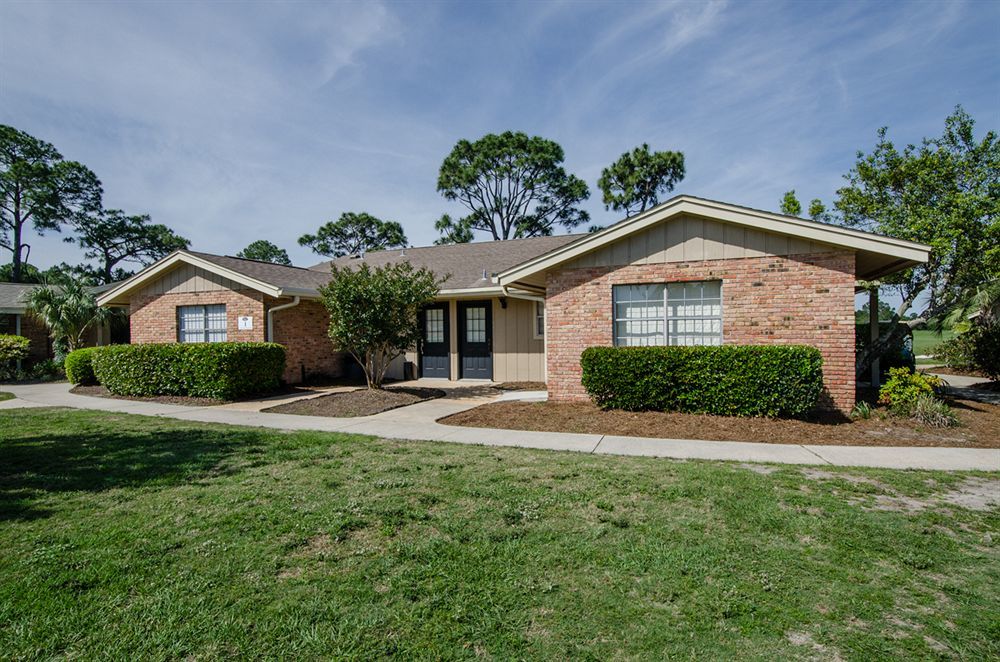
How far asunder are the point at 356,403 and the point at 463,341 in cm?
507

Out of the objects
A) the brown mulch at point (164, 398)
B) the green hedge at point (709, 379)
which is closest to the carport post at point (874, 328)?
the green hedge at point (709, 379)

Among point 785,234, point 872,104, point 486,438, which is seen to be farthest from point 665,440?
point 872,104

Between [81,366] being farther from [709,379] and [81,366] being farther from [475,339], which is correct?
[709,379]

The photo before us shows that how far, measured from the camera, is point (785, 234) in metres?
8.47

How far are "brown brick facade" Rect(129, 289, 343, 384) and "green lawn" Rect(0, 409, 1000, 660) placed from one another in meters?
8.16

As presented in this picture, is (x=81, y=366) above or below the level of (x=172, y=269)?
below

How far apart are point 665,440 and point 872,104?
11804 mm

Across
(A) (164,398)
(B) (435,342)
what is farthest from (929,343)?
(A) (164,398)

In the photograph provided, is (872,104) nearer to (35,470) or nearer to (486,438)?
(486,438)

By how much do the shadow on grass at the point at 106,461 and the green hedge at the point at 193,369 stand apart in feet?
11.8

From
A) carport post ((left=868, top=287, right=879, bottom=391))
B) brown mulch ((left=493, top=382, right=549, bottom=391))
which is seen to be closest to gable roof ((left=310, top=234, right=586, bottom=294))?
brown mulch ((left=493, top=382, right=549, bottom=391))

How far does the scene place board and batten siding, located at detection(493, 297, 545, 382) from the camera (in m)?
14.2

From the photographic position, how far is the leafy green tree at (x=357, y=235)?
45147 mm

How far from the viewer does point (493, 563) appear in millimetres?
3244
